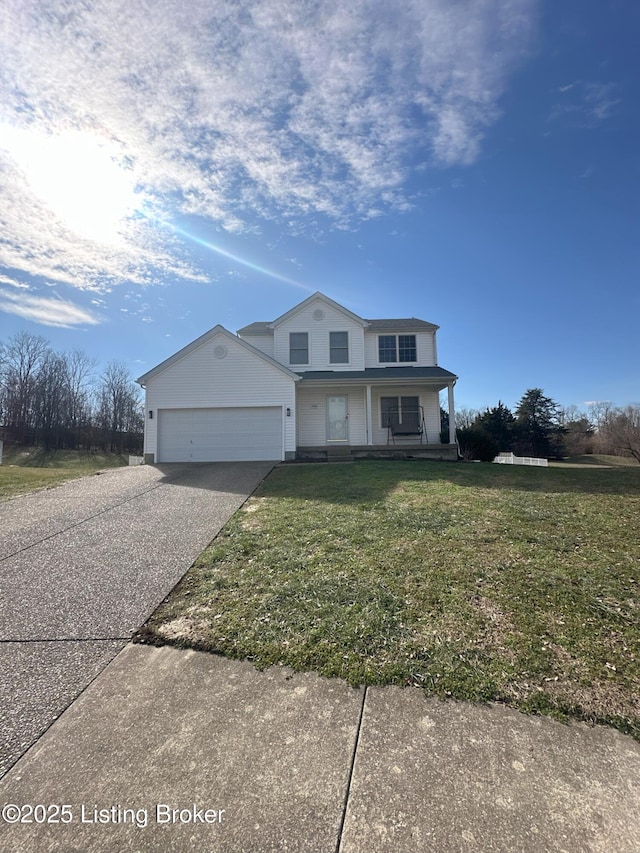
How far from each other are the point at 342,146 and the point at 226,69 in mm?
3134

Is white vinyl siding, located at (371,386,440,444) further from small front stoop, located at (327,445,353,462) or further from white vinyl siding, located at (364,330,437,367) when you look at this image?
small front stoop, located at (327,445,353,462)

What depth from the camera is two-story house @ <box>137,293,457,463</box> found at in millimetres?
13695

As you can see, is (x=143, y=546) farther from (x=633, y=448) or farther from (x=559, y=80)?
(x=633, y=448)

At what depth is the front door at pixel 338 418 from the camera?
52.3 ft

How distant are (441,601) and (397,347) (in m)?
15.0

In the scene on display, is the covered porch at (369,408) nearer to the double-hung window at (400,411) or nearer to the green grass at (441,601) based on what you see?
the double-hung window at (400,411)

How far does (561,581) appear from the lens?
134 inches

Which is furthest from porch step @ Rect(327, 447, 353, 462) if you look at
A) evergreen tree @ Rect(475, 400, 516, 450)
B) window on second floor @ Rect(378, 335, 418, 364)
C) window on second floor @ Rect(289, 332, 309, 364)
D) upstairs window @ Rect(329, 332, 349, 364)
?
evergreen tree @ Rect(475, 400, 516, 450)

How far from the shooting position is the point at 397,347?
56.1 feet

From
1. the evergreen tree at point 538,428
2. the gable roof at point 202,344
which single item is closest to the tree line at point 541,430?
the evergreen tree at point 538,428

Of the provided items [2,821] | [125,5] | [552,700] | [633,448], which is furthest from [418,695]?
[633,448]

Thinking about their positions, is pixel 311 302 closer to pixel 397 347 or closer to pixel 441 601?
pixel 397 347

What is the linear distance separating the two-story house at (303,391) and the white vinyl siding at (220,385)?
4cm

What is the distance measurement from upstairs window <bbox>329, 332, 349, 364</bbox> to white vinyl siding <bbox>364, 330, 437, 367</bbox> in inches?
42.5
